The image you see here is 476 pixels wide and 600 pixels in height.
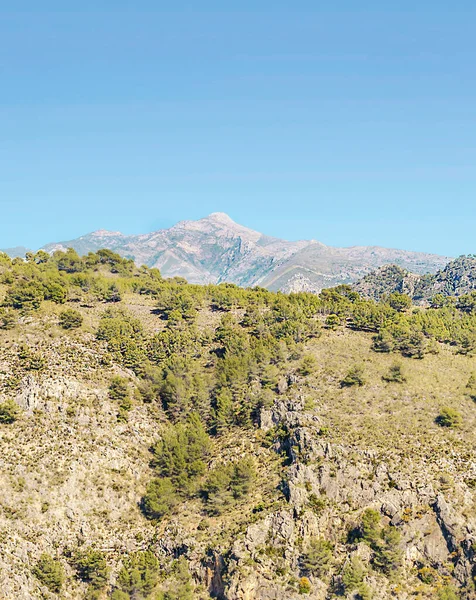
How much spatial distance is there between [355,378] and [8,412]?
7342cm

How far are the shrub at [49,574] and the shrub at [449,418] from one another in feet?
241

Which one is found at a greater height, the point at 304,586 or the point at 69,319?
the point at 69,319

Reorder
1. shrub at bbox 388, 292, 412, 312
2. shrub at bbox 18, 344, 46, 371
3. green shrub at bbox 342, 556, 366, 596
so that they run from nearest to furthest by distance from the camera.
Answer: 1. green shrub at bbox 342, 556, 366, 596
2. shrub at bbox 18, 344, 46, 371
3. shrub at bbox 388, 292, 412, 312

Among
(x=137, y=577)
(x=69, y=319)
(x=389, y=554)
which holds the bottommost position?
(x=137, y=577)

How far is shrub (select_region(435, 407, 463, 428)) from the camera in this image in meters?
85.1

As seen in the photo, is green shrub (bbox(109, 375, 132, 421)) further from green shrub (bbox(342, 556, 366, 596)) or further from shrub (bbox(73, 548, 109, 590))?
green shrub (bbox(342, 556, 366, 596))

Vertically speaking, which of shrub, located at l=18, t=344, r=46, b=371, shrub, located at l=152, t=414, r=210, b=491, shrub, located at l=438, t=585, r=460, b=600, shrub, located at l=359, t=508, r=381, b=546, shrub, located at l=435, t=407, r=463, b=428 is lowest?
shrub, located at l=438, t=585, r=460, b=600

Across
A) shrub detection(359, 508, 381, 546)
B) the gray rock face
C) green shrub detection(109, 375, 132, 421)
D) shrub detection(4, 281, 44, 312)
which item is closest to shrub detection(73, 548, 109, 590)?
the gray rock face

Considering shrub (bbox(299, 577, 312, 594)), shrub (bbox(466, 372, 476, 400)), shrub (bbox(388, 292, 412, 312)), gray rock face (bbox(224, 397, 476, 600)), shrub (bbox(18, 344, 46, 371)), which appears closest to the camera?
shrub (bbox(299, 577, 312, 594))

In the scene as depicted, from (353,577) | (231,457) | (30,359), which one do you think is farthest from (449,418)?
(30,359)

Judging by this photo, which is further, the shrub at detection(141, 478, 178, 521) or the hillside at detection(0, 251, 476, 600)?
the shrub at detection(141, 478, 178, 521)

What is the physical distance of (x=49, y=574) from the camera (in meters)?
69.4

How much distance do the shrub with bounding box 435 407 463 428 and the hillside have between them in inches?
13.0

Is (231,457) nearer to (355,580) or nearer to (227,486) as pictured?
(227,486)
